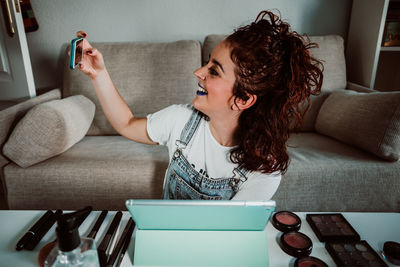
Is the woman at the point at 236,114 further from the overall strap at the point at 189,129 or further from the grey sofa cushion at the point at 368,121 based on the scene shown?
the grey sofa cushion at the point at 368,121

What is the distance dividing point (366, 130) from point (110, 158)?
48.2 inches

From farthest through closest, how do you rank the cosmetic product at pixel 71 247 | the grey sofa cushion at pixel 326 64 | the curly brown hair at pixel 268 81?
the grey sofa cushion at pixel 326 64, the curly brown hair at pixel 268 81, the cosmetic product at pixel 71 247

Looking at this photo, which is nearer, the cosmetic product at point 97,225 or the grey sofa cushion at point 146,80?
the cosmetic product at point 97,225

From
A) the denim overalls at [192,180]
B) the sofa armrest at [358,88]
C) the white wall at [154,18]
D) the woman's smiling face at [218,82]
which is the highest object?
the white wall at [154,18]

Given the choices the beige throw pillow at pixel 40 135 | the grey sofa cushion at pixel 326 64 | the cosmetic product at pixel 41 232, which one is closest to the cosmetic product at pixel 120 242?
the cosmetic product at pixel 41 232

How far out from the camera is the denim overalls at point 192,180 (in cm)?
84

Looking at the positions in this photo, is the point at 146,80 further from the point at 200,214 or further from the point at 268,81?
the point at 200,214

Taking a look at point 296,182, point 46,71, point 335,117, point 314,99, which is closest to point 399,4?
point 314,99

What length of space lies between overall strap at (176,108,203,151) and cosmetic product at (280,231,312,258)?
426mm

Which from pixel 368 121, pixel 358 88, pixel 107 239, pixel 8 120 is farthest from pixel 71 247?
pixel 358 88

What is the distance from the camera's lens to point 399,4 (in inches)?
71.2

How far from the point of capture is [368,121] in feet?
4.10

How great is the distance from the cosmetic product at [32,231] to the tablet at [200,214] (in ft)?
0.90

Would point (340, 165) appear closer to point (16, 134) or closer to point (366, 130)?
point (366, 130)
